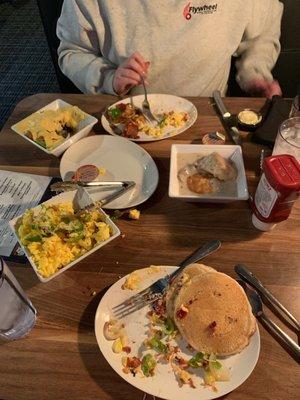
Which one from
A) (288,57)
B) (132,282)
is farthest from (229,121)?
(288,57)

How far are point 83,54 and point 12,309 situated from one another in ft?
3.86

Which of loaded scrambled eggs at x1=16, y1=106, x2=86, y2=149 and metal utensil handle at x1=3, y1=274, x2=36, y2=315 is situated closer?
metal utensil handle at x1=3, y1=274, x2=36, y2=315

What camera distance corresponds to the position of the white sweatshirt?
1.46 meters

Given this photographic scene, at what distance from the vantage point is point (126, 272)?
Answer: 3.15 feet

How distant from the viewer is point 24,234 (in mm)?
963

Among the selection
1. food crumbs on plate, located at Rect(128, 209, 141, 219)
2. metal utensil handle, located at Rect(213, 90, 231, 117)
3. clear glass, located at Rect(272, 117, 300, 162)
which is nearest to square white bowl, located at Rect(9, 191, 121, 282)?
food crumbs on plate, located at Rect(128, 209, 141, 219)

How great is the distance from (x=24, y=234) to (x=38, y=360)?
32cm

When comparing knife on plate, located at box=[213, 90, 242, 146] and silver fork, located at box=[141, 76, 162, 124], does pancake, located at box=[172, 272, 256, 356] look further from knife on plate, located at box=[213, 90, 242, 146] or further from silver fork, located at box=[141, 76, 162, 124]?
silver fork, located at box=[141, 76, 162, 124]

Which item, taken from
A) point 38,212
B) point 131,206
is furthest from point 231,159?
point 38,212

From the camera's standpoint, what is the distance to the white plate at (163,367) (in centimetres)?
74

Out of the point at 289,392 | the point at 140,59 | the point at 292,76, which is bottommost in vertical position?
the point at 292,76

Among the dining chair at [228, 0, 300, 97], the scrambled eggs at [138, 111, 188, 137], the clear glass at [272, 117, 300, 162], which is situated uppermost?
the clear glass at [272, 117, 300, 162]

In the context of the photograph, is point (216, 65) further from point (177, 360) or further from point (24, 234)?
point (177, 360)

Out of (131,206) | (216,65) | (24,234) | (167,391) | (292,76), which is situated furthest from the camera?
(292,76)
